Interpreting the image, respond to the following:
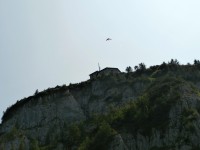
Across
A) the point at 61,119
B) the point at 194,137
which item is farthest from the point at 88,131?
the point at 194,137

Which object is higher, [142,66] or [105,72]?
[105,72]

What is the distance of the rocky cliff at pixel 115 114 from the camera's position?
75.4m

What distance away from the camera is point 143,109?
81.9 metres

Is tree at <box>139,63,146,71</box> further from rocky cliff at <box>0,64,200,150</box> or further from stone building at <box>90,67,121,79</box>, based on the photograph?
stone building at <box>90,67,121,79</box>

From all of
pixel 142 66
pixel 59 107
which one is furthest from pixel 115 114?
pixel 142 66

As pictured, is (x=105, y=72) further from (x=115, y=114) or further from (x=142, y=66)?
(x=115, y=114)

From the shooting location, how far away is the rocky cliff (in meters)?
75.4

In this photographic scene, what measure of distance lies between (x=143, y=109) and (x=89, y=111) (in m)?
17.3

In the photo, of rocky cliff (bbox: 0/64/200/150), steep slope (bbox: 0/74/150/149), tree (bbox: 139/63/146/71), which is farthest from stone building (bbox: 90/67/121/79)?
tree (bbox: 139/63/146/71)

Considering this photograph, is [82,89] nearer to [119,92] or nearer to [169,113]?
[119,92]

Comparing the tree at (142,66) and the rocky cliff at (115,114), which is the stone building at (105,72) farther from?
the tree at (142,66)

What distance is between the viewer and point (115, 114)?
85000 mm

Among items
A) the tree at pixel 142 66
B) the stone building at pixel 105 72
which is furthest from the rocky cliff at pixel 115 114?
the stone building at pixel 105 72

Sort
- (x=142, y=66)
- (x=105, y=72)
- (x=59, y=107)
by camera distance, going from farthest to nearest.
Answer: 1. (x=105, y=72)
2. (x=142, y=66)
3. (x=59, y=107)
